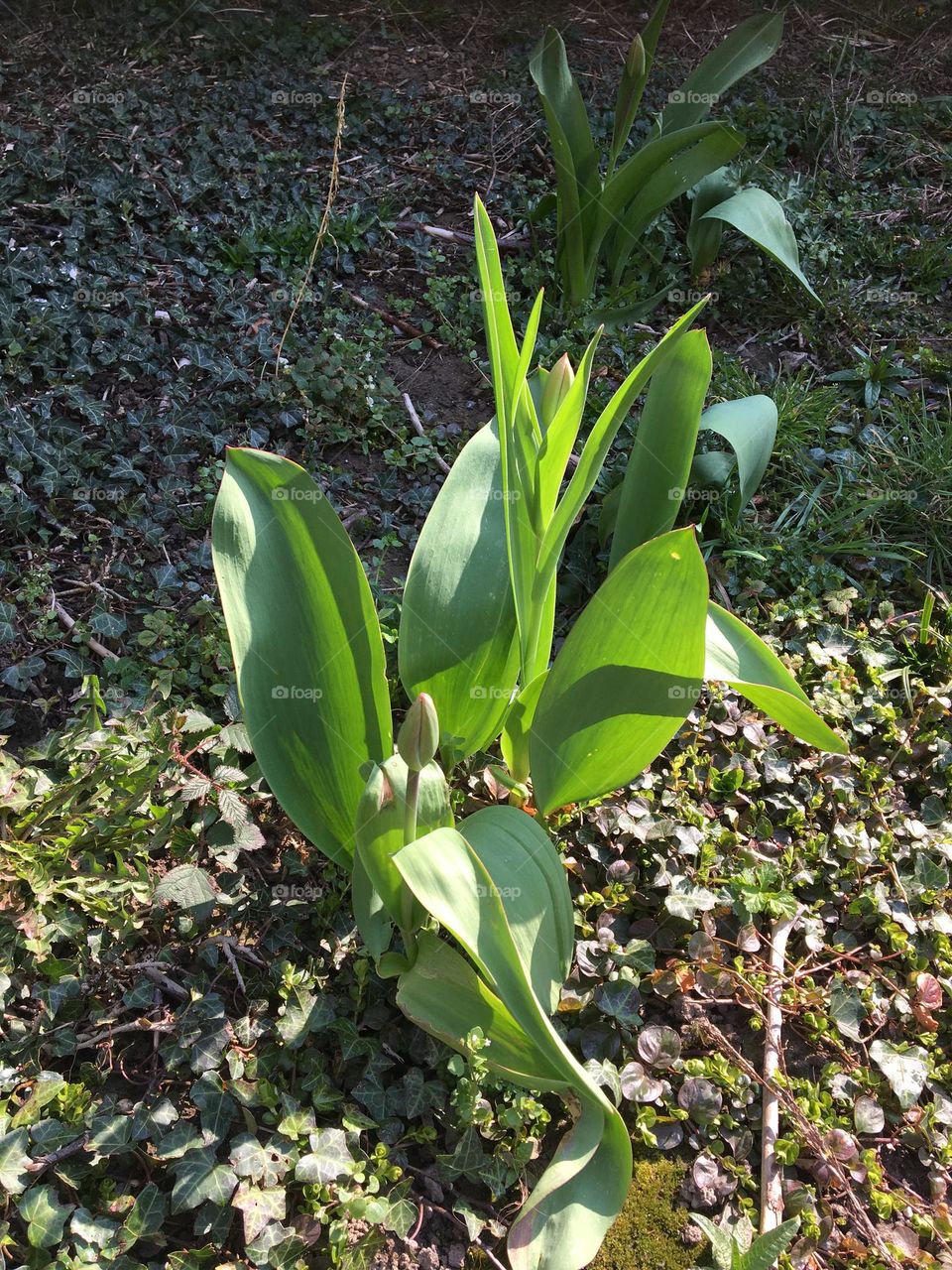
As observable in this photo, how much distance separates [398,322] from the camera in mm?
2506

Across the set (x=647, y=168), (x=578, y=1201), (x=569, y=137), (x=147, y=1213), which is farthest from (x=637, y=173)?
(x=147, y=1213)

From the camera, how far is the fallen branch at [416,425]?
86.1 inches

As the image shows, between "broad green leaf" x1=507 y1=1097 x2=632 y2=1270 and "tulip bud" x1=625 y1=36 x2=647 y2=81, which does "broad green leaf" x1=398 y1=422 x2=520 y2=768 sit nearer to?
"broad green leaf" x1=507 y1=1097 x2=632 y2=1270

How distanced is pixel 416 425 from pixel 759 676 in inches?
49.1

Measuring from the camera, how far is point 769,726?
181 centimetres

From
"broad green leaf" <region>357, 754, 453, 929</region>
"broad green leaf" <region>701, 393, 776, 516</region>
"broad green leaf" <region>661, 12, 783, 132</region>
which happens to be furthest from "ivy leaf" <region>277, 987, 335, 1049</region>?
"broad green leaf" <region>661, 12, 783, 132</region>

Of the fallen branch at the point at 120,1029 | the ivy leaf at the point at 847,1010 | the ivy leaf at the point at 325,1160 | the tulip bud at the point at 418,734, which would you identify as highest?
the tulip bud at the point at 418,734

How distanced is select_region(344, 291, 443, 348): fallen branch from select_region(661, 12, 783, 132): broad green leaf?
32.5 inches

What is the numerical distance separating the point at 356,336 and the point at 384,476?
0.50m

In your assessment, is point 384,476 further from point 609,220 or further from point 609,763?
point 609,763

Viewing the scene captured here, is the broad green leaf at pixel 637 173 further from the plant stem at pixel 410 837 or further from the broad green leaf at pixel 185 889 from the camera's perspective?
the broad green leaf at pixel 185 889

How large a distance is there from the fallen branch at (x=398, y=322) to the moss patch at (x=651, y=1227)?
6.45 ft

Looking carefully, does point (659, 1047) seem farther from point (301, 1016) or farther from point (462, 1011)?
point (301, 1016)

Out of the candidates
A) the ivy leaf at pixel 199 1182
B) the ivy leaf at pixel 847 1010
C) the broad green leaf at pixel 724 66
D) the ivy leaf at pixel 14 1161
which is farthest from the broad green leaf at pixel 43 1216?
the broad green leaf at pixel 724 66
